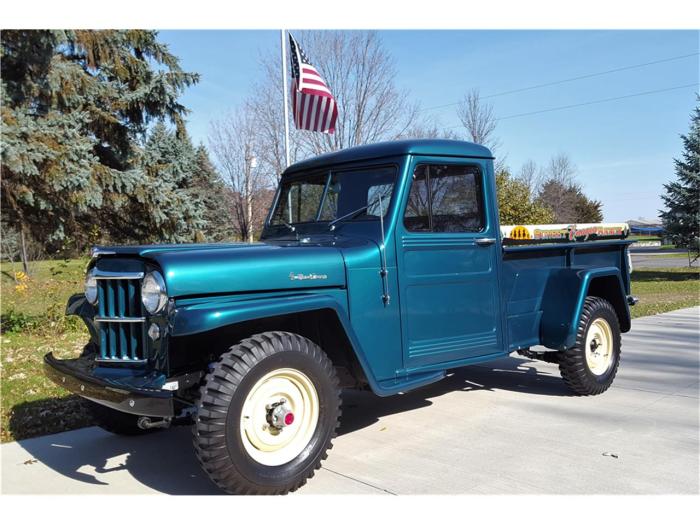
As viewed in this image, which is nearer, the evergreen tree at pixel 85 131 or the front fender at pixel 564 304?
the front fender at pixel 564 304

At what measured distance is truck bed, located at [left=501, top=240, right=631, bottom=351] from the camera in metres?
4.68

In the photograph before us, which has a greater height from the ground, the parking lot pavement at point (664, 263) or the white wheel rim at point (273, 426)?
the white wheel rim at point (273, 426)

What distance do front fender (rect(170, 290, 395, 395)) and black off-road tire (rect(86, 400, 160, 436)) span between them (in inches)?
61.4

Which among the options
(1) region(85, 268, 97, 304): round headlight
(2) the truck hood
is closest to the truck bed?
(2) the truck hood

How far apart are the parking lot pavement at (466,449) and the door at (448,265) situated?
626mm

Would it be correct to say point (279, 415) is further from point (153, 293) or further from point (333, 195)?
point (333, 195)

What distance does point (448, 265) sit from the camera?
4188mm

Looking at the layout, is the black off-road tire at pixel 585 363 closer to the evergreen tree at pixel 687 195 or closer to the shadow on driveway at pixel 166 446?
the shadow on driveway at pixel 166 446

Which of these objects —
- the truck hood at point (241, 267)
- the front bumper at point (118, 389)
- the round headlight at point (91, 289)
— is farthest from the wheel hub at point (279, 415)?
the round headlight at point (91, 289)

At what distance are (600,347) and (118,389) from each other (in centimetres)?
429

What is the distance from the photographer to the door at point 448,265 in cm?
399

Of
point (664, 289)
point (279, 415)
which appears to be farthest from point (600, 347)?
point (664, 289)

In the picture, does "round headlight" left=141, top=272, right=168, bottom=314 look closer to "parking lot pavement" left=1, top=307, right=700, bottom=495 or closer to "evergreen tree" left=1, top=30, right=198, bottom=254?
"parking lot pavement" left=1, top=307, right=700, bottom=495

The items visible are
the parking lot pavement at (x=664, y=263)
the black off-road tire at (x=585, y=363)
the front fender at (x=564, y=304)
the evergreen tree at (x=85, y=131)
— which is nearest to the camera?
the front fender at (x=564, y=304)
